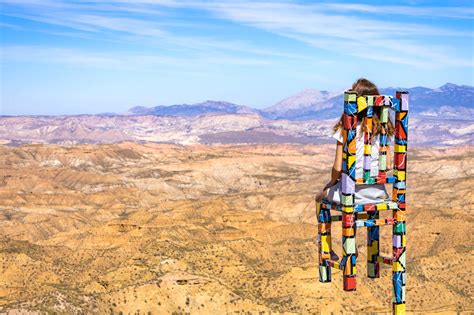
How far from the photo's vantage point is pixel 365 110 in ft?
29.8

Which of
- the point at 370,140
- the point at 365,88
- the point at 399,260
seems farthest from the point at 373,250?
the point at 365,88

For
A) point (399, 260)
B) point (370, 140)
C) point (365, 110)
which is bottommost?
point (399, 260)

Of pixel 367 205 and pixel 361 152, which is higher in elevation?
pixel 361 152

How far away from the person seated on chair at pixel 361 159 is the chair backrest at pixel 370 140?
0.06 metres

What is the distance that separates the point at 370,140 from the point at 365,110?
0.39 meters

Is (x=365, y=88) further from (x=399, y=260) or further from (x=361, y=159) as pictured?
(x=399, y=260)

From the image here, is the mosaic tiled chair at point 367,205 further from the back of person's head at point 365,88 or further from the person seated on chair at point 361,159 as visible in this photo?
the back of person's head at point 365,88

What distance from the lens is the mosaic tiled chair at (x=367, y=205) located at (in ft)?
29.0

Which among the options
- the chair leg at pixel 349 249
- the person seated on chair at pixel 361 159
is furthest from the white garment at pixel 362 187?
the chair leg at pixel 349 249

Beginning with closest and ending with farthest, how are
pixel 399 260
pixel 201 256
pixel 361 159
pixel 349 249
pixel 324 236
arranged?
pixel 349 249 < pixel 361 159 < pixel 399 260 < pixel 324 236 < pixel 201 256

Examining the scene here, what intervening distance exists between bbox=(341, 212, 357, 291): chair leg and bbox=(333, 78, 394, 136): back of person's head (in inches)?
45.8

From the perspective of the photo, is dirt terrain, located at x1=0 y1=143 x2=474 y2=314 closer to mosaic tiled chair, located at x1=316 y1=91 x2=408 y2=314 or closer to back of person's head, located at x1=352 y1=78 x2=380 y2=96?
mosaic tiled chair, located at x1=316 y1=91 x2=408 y2=314

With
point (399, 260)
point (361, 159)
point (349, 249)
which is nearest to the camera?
point (349, 249)

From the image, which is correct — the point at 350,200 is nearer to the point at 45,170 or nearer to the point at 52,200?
the point at 52,200
